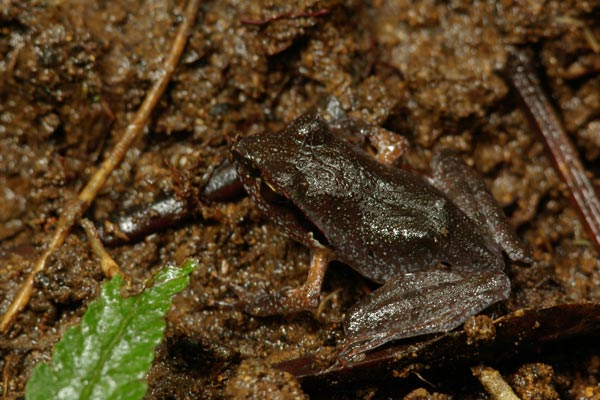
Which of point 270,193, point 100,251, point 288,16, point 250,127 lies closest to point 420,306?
point 270,193

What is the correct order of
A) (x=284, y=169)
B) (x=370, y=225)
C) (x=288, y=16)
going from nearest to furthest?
(x=284, y=169)
(x=370, y=225)
(x=288, y=16)

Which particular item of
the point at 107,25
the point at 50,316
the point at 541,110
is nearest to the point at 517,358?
the point at 541,110

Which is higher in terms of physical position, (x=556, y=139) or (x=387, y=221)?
(x=556, y=139)

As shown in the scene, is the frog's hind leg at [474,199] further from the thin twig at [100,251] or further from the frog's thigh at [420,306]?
the thin twig at [100,251]

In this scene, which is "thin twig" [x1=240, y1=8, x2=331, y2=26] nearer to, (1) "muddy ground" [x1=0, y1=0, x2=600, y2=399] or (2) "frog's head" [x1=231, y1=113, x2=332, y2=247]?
(1) "muddy ground" [x1=0, y1=0, x2=600, y2=399]

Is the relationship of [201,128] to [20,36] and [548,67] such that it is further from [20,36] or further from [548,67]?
[548,67]

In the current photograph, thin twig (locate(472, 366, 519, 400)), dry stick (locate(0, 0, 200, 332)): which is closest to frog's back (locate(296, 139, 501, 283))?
thin twig (locate(472, 366, 519, 400))

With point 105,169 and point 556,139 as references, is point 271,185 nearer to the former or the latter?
point 105,169
